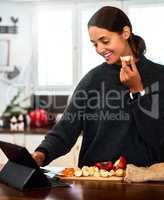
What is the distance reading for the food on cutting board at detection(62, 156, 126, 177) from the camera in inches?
53.9

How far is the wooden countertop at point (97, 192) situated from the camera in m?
1.12

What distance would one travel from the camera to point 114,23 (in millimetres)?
1467

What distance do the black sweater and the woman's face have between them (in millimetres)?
87

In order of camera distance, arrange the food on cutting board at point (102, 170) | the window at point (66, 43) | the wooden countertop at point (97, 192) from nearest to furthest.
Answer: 1. the wooden countertop at point (97, 192)
2. the food on cutting board at point (102, 170)
3. the window at point (66, 43)

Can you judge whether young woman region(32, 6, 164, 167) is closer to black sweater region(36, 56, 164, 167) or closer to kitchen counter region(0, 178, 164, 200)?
black sweater region(36, 56, 164, 167)

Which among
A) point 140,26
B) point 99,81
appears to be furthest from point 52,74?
point 99,81

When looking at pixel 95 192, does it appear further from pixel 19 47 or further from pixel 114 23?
pixel 19 47

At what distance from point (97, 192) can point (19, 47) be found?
2.60m

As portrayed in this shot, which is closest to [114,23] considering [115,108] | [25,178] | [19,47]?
[115,108]

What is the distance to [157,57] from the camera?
3406 mm

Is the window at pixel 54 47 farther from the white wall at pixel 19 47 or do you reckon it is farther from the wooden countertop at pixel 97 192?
the wooden countertop at pixel 97 192

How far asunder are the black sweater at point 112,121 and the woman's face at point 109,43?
0.09 metres

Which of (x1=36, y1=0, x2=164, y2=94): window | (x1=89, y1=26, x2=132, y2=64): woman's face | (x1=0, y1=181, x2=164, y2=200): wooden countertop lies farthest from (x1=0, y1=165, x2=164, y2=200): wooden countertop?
(x1=36, y1=0, x2=164, y2=94): window

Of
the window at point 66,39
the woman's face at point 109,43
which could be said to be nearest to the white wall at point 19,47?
the window at point 66,39
